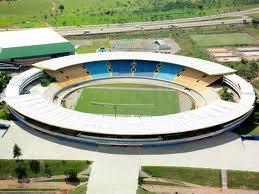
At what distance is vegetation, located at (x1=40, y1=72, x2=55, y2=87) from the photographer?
90.1 m

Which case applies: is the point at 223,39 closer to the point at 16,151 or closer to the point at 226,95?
the point at 226,95

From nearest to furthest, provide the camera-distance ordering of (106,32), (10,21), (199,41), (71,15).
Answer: (199,41), (106,32), (10,21), (71,15)

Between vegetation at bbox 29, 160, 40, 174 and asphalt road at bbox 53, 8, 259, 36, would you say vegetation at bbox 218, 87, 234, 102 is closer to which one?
vegetation at bbox 29, 160, 40, 174

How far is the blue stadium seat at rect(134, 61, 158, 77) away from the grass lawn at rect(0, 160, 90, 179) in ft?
124

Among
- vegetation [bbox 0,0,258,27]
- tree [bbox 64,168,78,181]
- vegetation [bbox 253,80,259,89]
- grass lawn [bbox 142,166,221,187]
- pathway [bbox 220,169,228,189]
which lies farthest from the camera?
vegetation [bbox 0,0,258,27]

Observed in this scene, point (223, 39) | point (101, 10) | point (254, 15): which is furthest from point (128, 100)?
point (101, 10)

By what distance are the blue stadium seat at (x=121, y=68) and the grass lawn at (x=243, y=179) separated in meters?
41.7

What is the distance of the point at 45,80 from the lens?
3578 inches

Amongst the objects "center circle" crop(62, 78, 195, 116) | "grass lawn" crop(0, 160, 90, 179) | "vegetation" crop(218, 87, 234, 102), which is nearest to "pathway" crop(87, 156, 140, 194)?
"grass lawn" crop(0, 160, 90, 179)

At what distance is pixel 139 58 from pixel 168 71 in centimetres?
708

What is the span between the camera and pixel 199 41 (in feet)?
424

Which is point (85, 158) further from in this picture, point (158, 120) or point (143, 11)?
point (143, 11)

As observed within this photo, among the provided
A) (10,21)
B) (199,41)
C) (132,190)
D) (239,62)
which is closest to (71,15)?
(10,21)

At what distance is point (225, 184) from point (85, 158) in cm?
A: 2012
